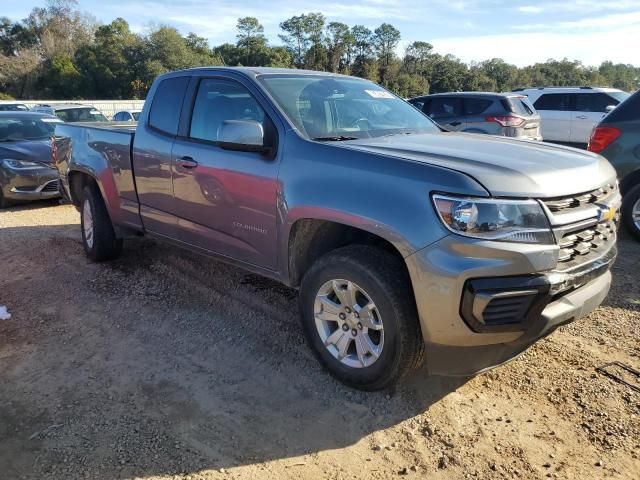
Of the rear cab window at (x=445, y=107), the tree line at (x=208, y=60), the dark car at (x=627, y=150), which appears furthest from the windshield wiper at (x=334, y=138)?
the tree line at (x=208, y=60)

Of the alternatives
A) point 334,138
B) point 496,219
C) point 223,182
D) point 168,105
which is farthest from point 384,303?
point 168,105

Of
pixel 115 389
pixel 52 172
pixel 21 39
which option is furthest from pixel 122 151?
pixel 21 39

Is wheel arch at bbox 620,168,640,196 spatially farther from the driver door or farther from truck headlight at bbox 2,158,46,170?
truck headlight at bbox 2,158,46,170

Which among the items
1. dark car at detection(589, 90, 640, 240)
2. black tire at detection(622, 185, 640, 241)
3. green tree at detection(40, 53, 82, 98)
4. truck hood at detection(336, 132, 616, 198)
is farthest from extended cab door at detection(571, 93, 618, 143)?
green tree at detection(40, 53, 82, 98)

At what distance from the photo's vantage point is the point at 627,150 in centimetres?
591

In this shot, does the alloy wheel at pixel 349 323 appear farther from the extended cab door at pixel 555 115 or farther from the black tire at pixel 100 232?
the extended cab door at pixel 555 115

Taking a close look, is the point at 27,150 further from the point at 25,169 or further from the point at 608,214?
the point at 608,214

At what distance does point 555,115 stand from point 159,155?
13.0 m

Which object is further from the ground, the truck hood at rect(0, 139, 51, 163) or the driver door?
the driver door

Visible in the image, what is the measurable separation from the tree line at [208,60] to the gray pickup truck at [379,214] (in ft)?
152

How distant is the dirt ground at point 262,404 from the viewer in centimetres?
259

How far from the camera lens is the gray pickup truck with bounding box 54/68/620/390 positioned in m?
2.59

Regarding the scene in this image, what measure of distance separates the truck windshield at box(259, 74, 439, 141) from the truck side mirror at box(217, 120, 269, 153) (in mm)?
264

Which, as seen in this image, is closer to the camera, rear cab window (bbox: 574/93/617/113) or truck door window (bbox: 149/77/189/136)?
truck door window (bbox: 149/77/189/136)
